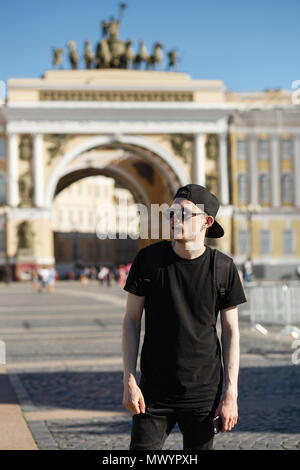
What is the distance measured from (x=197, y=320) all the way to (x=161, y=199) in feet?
178

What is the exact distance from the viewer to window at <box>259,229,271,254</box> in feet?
182

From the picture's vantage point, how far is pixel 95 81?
53.7m

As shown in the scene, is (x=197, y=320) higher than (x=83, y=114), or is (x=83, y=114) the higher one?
(x=83, y=114)

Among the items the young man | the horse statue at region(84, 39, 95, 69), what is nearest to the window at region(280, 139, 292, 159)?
the horse statue at region(84, 39, 95, 69)

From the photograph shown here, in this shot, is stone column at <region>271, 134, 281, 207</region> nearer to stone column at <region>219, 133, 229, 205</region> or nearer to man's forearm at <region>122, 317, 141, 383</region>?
stone column at <region>219, 133, 229, 205</region>

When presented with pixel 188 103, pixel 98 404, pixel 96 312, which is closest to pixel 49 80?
pixel 188 103

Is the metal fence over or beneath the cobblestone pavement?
over

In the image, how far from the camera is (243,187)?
55.2 meters

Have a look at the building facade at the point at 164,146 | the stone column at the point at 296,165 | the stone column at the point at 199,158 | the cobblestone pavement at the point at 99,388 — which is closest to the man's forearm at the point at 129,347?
the cobblestone pavement at the point at 99,388

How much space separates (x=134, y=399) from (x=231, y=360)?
0.52 m

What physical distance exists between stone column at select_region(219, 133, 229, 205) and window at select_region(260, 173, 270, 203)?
248 centimetres

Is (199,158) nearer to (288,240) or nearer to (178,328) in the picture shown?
(288,240)

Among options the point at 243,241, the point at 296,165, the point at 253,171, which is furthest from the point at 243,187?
the point at 296,165

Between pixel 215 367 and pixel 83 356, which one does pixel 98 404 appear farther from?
pixel 215 367
